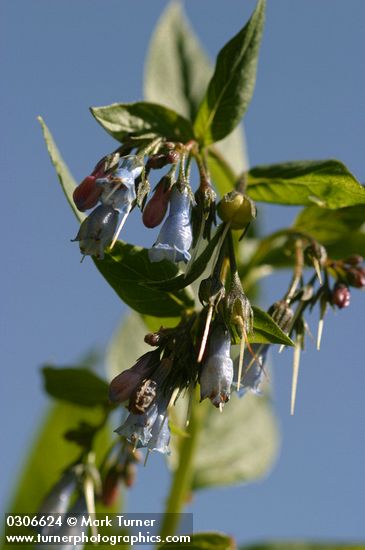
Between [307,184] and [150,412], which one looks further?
[307,184]

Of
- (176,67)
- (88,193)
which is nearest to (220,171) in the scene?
(176,67)

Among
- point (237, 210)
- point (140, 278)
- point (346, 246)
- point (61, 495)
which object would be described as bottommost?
point (61, 495)

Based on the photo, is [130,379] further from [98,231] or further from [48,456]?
[48,456]

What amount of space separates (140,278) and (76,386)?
64cm

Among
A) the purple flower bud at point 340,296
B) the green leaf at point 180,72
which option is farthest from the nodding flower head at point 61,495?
the green leaf at point 180,72

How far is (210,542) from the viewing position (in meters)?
2.19

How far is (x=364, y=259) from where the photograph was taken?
258 cm

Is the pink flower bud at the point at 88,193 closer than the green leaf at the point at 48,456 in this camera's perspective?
Yes

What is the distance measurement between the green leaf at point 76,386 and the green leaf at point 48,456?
0.89 ft

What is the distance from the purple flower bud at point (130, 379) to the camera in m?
1.91

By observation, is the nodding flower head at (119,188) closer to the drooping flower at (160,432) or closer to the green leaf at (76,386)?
the drooping flower at (160,432)

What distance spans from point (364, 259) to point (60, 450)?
1.08 meters

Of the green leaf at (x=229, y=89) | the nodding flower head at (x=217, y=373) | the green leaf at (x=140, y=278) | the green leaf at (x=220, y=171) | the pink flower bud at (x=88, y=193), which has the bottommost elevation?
the nodding flower head at (x=217, y=373)

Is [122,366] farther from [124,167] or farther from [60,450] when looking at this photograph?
[124,167]
